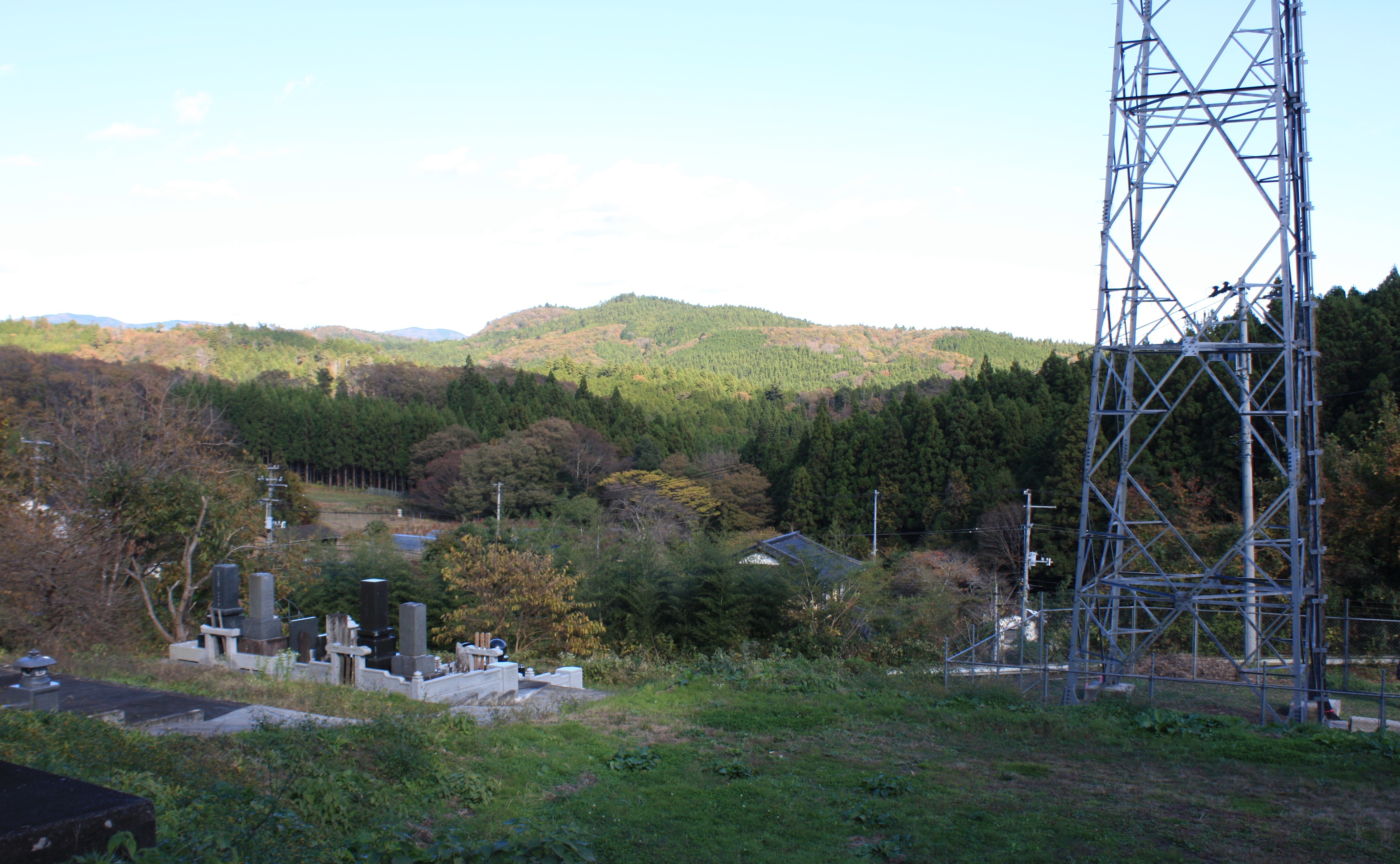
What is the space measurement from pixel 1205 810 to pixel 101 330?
372 feet

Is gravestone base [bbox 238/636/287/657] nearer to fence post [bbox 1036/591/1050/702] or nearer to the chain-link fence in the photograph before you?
Result: the chain-link fence

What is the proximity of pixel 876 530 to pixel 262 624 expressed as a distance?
89.5 feet

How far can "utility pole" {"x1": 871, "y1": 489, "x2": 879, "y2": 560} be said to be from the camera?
34.5m

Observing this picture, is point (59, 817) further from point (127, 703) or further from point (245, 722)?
point (127, 703)

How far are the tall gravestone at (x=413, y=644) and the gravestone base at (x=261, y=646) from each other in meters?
2.57

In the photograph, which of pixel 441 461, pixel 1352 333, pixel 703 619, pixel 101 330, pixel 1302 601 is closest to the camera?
pixel 1302 601

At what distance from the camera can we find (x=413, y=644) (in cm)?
1220

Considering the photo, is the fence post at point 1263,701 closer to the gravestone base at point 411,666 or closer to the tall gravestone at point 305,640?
the gravestone base at point 411,666

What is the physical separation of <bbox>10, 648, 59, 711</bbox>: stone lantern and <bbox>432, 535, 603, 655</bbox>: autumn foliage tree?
9.08 meters

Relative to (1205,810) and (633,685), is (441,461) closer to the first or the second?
(633,685)

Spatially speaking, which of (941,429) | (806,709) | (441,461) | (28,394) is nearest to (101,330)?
(28,394)

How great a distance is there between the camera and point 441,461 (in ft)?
174

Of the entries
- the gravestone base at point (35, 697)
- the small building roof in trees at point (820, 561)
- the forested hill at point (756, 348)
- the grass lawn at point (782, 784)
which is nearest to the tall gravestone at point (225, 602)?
the grass lawn at point (782, 784)

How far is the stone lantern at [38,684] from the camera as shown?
8000 mm
